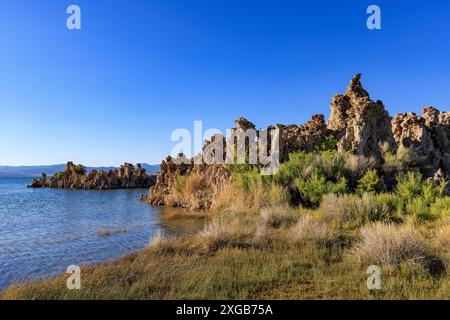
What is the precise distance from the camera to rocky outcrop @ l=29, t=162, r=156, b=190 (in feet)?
147

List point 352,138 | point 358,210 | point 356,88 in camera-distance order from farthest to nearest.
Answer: point 356,88 → point 352,138 → point 358,210

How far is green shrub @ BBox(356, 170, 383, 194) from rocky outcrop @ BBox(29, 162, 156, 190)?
36.9 meters

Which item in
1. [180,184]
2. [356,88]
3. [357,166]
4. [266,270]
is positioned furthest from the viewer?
[356,88]

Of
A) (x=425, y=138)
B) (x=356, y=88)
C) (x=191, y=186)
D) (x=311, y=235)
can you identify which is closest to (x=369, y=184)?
(x=311, y=235)

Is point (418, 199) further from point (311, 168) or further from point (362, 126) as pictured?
point (362, 126)

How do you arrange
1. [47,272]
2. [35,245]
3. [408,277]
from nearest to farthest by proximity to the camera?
[408,277]
[47,272]
[35,245]

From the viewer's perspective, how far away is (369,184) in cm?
1269

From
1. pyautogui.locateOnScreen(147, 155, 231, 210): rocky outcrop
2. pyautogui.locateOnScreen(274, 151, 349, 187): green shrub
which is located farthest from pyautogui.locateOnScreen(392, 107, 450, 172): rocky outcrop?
pyautogui.locateOnScreen(147, 155, 231, 210): rocky outcrop

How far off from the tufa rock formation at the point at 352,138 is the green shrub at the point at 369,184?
2464mm

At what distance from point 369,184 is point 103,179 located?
38.9 m

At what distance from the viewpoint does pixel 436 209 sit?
9734 millimetres
